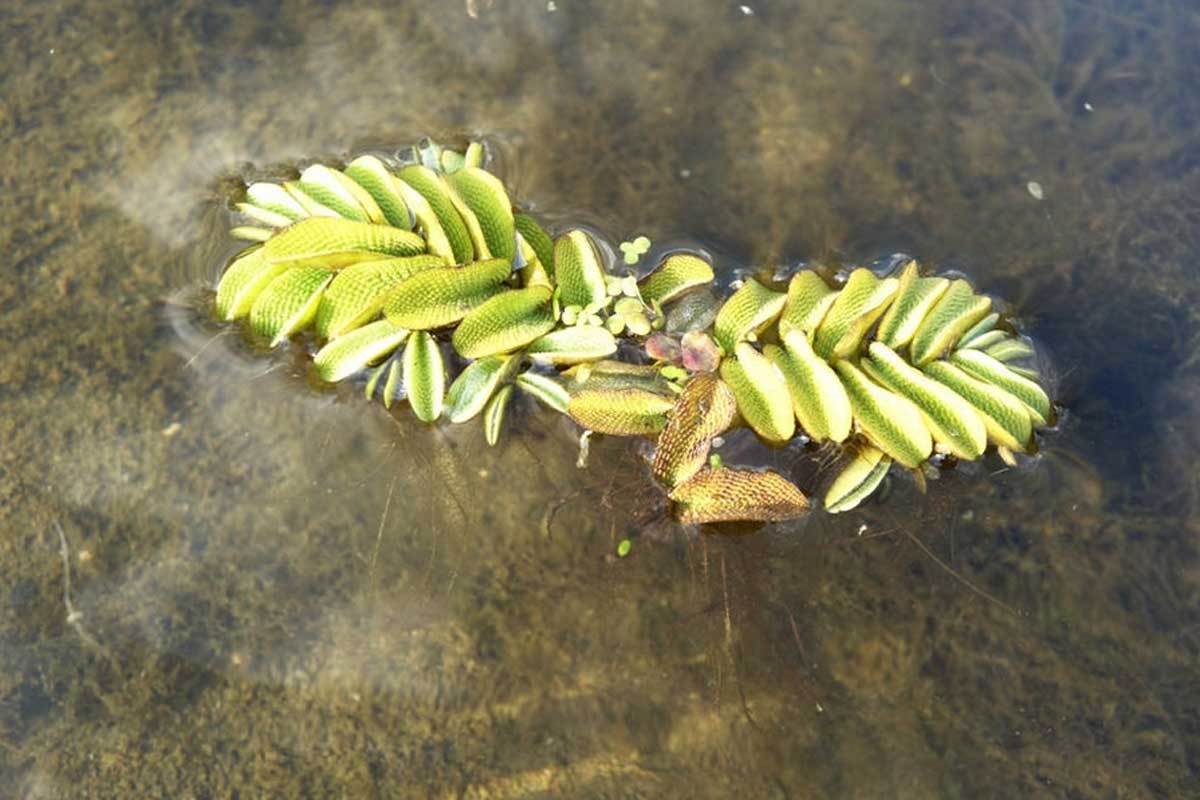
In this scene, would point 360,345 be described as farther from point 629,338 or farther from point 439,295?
point 629,338

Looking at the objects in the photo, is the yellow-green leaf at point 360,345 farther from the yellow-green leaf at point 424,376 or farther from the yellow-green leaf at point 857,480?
the yellow-green leaf at point 857,480

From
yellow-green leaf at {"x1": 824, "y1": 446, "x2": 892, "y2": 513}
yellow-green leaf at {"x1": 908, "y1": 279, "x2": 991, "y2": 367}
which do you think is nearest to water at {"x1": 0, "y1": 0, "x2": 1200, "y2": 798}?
yellow-green leaf at {"x1": 824, "y1": 446, "x2": 892, "y2": 513}

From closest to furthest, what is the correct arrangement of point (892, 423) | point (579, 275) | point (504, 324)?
point (892, 423) < point (504, 324) < point (579, 275)

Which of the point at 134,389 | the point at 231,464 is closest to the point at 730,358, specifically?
the point at 231,464

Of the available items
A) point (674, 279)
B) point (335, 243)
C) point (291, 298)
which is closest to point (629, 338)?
point (674, 279)

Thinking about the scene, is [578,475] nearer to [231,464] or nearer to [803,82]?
[231,464]
